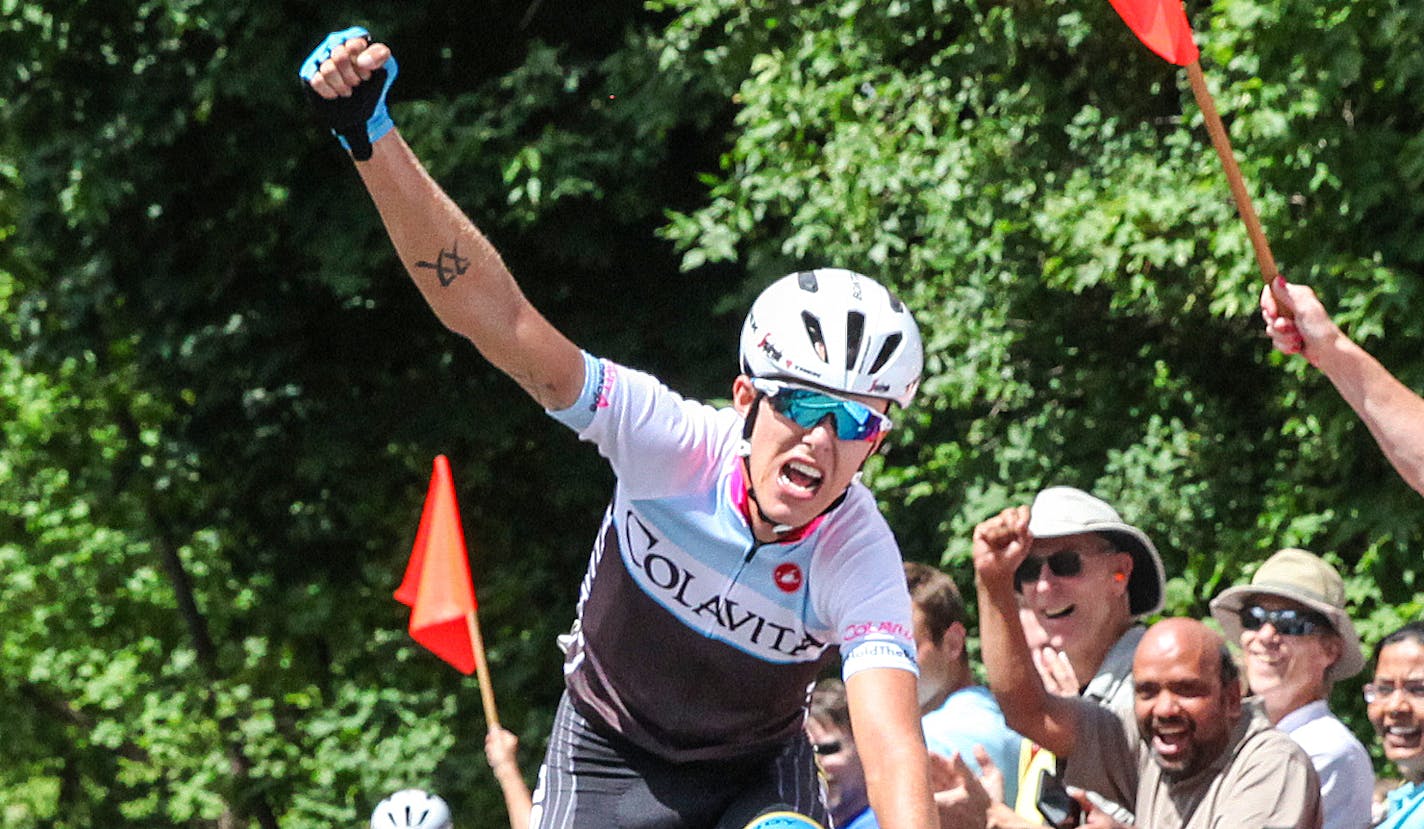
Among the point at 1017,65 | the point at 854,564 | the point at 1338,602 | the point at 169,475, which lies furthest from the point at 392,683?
the point at 854,564

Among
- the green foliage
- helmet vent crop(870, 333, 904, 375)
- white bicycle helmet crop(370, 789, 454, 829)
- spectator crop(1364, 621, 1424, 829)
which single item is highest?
the green foliage

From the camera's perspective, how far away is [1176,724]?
505 centimetres

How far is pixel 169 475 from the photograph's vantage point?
15844 mm

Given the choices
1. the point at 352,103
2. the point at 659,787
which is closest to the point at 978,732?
the point at 659,787

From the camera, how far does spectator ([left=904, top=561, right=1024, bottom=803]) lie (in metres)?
5.66

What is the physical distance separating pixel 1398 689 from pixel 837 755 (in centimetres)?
154

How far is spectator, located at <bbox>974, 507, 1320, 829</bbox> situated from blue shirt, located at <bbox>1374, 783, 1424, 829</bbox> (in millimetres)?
342

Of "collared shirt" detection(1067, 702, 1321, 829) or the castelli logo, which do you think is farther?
"collared shirt" detection(1067, 702, 1321, 829)

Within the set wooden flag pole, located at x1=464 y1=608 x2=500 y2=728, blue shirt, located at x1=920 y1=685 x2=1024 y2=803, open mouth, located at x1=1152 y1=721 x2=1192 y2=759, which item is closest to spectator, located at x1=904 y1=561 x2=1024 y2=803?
blue shirt, located at x1=920 y1=685 x2=1024 y2=803

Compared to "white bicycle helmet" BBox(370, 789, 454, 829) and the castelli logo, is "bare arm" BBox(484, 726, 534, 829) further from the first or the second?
the castelli logo

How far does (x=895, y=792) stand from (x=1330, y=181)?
574cm

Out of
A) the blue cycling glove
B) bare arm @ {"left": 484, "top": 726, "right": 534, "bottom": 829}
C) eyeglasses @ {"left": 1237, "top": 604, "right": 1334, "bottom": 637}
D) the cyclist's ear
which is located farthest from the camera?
bare arm @ {"left": 484, "top": 726, "right": 534, "bottom": 829}

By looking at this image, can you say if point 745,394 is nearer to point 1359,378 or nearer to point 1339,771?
point 1359,378

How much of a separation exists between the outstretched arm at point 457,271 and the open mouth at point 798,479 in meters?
0.51
